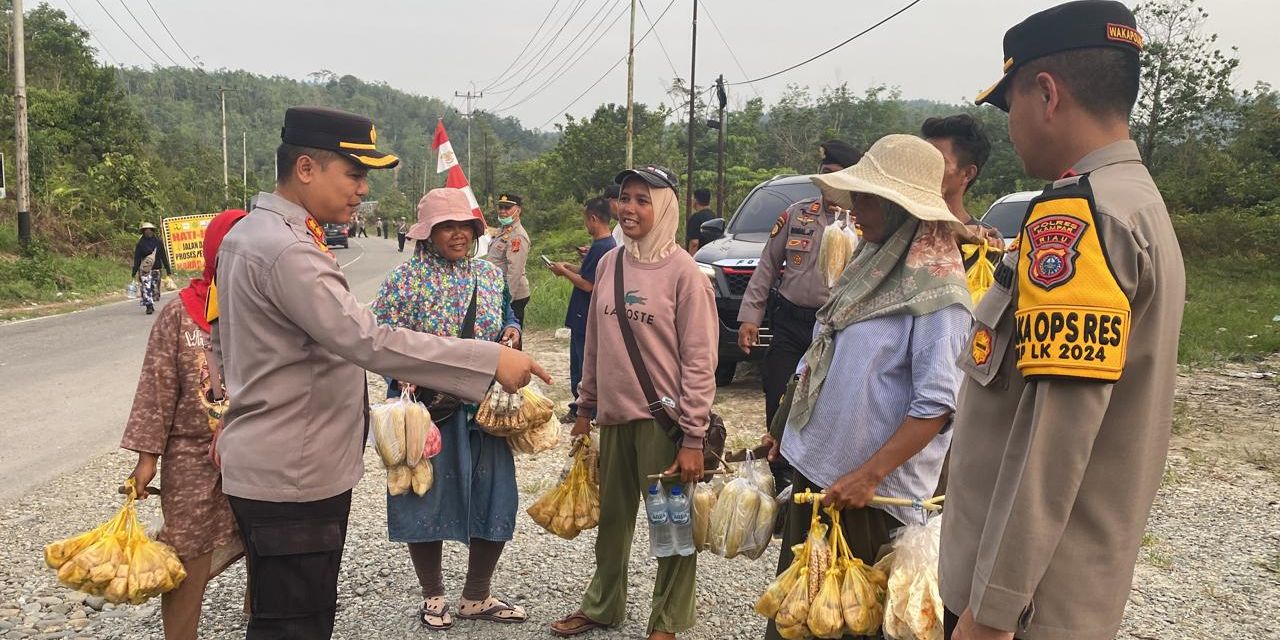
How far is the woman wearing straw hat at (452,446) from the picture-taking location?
373 cm

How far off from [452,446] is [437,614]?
0.75 metres

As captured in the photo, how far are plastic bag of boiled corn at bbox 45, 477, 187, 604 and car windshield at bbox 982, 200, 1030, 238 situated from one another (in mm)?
8279

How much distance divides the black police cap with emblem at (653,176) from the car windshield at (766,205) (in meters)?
5.33

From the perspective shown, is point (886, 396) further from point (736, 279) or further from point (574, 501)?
point (736, 279)

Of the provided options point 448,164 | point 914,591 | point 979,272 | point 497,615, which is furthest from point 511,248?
point 914,591

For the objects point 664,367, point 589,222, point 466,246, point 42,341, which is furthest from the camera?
point 42,341

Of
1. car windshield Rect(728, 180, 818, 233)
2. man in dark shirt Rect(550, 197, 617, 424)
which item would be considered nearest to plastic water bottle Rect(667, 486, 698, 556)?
man in dark shirt Rect(550, 197, 617, 424)

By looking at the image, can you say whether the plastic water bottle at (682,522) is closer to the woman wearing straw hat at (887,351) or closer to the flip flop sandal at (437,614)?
the woman wearing straw hat at (887,351)

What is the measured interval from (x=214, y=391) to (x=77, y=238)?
26020mm

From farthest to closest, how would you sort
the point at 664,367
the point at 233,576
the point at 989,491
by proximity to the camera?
the point at 233,576, the point at 664,367, the point at 989,491

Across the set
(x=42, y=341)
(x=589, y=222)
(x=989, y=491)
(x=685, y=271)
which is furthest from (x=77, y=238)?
(x=989, y=491)

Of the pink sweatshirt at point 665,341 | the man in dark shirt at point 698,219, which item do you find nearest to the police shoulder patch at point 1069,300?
the pink sweatshirt at point 665,341

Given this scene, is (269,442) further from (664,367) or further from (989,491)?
(989,491)

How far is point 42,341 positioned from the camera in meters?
12.0
